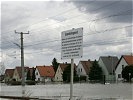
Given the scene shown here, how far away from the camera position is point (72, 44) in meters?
14.5

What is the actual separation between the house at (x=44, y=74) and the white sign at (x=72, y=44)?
127m

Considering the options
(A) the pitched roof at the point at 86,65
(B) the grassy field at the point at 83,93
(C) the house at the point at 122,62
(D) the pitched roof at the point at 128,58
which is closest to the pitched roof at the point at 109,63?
(A) the pitched roof at the point at 86,65

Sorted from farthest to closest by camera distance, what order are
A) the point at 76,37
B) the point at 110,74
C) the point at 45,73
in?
the point at 45,73 < the point at 110,74 < the point at 76,37

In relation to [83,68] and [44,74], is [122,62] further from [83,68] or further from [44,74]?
[44,74]

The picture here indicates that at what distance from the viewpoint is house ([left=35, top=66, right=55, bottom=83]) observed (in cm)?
14325

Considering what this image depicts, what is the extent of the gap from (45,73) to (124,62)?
4804 cm

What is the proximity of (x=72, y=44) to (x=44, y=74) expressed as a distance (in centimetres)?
12939

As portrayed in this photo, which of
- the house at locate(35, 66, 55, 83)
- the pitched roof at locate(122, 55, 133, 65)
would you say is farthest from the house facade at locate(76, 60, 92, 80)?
the pitched roof at locate(122, 55, 133, 65)

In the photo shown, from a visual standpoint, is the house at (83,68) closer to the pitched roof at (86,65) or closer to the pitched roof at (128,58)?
the pitched roof at (86,65)

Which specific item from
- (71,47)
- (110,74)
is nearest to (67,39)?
(71,47)

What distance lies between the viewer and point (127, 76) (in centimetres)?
8512

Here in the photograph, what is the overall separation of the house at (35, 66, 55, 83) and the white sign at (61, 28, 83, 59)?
12749cm

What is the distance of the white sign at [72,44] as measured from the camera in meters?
14.3

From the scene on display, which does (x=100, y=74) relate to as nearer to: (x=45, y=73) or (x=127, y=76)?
(x=127, y=76)
